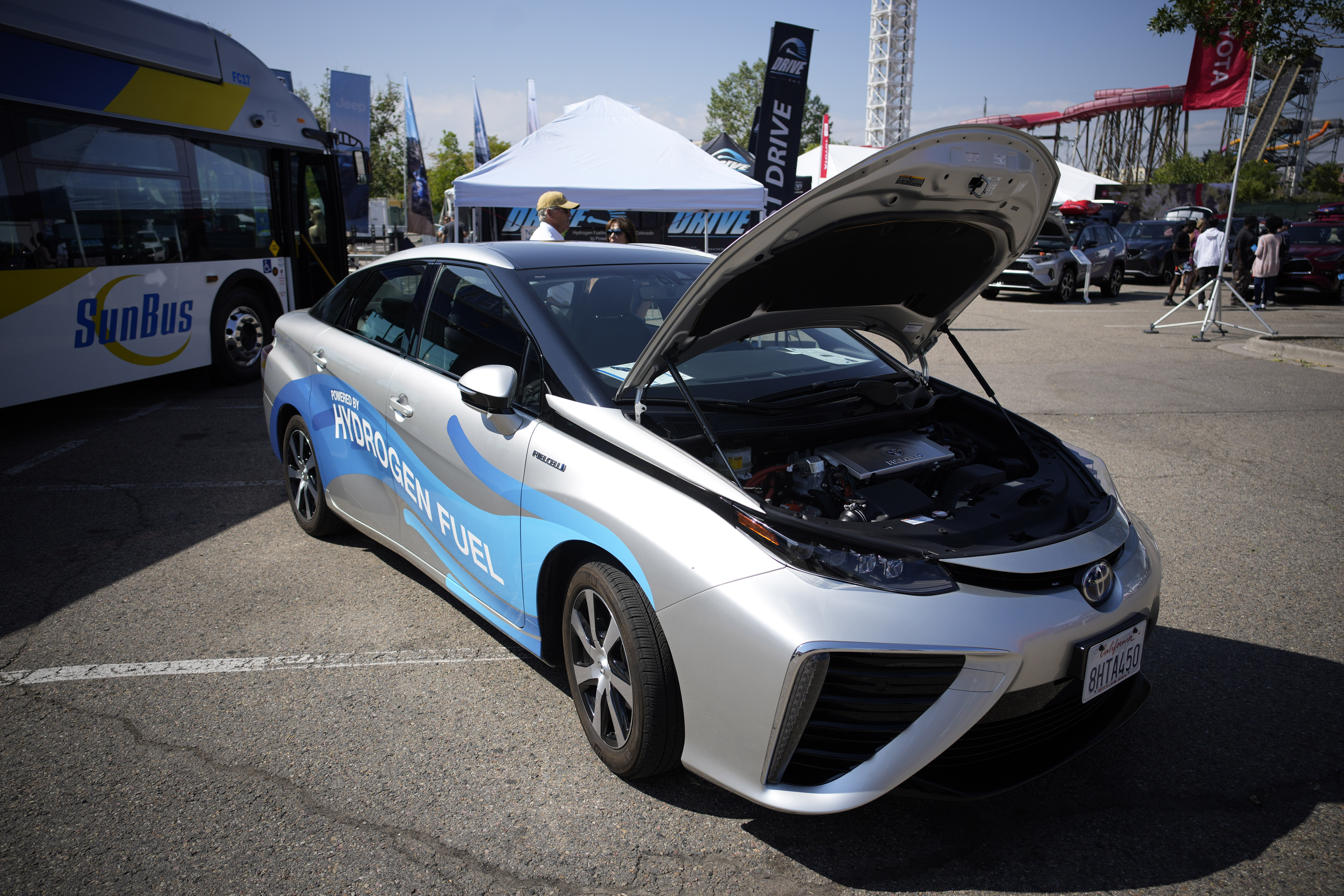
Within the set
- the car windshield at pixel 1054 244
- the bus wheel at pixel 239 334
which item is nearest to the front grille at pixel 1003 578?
the bus wheel at pixel 239 334

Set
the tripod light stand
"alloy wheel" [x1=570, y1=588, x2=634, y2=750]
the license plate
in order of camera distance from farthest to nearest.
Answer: the tripod light stand, "alloy wheel" [x1=570, y1=588, x2=634, y2=750], the license plate

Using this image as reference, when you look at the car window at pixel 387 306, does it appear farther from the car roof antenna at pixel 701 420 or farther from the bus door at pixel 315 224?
the bus door at pixel 315 224

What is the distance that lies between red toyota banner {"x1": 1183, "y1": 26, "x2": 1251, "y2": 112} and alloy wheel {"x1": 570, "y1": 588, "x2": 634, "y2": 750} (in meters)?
15.2

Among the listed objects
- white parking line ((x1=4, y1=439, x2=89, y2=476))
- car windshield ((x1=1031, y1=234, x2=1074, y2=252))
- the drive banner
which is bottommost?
white parking line ((x1=4, y1=439, x2=89, y2=476))

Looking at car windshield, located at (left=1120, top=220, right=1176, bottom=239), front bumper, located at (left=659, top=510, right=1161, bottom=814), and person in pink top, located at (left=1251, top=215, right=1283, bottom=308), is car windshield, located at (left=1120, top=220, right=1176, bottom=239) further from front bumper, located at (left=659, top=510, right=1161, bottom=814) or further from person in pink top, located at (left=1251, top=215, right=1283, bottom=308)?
front bumper, located at (left=659, top=510, right=1161, bottom=814)

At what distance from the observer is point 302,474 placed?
4484 mm

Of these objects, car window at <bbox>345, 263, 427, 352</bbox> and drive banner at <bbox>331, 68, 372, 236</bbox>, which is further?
drive banner at <bbox>331, 68, 372, 236</bbox>

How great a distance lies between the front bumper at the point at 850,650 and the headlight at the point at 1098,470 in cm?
83

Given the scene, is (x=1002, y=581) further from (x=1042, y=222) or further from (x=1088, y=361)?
(x=1088, y=361)

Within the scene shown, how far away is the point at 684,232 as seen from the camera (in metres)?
17.1

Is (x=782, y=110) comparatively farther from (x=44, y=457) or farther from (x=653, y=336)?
(x=653, y=336)

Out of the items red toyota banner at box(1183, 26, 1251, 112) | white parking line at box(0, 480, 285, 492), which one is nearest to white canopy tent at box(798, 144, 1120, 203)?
red toyota banner at box(1183, 26, 1251, 112)

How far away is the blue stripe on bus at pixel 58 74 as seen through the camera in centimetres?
633

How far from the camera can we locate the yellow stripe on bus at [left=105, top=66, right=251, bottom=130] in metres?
7.41
